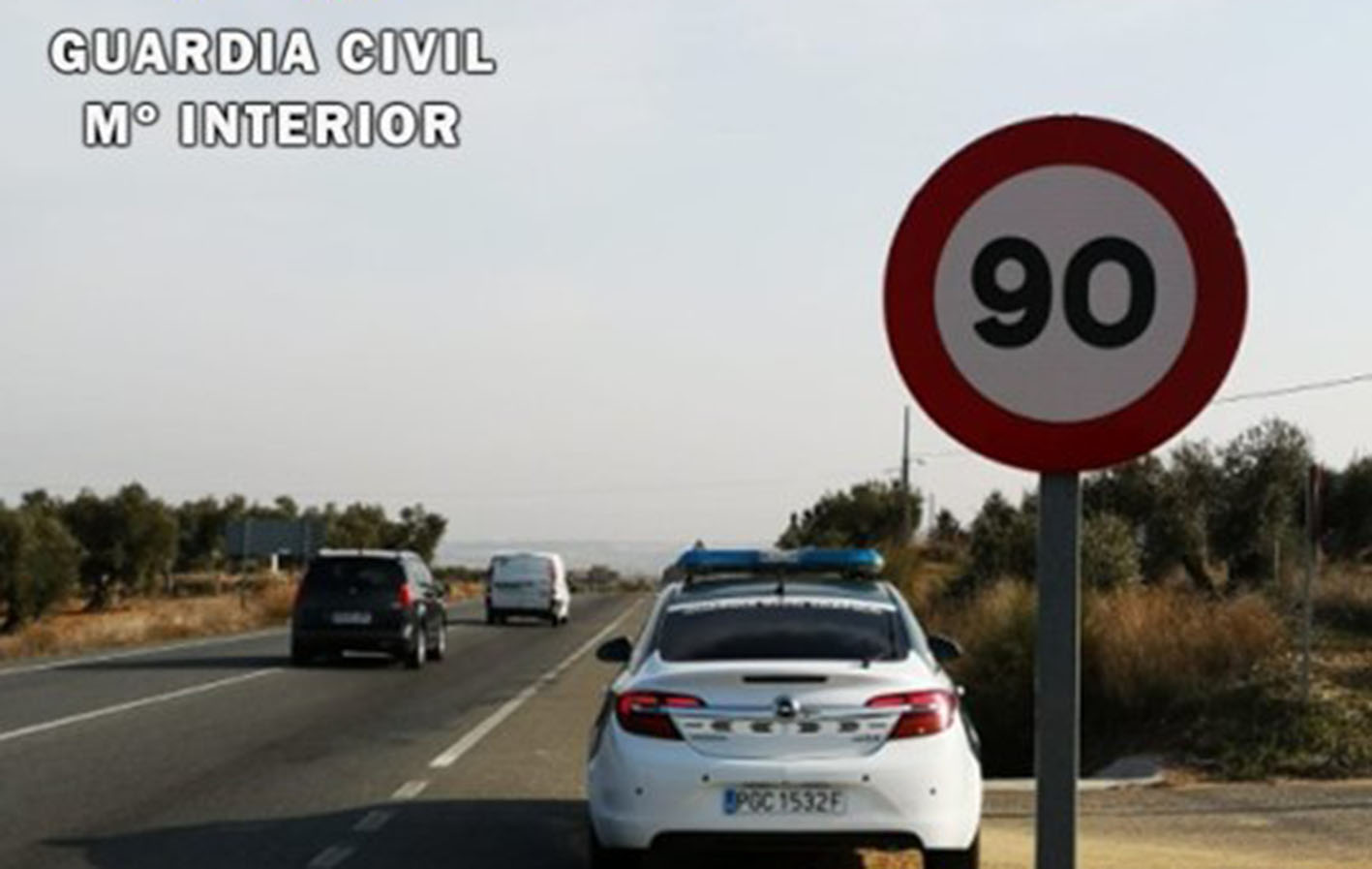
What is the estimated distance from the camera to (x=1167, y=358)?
3986 mm

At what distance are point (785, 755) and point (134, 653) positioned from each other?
28342 mm

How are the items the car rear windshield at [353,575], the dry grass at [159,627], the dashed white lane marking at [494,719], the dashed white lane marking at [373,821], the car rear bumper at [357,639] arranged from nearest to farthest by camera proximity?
the dashed white lane marking at [373,821]
the dashed white lane marking at [494,719]
the car rear bumper at [357,639]
the car rear windshield at [353,575]
the dry grass at [159,627]

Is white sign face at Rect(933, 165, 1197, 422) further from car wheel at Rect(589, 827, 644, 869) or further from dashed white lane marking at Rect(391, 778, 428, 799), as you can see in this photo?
dashed white lane marking at Rect(391, 778, 428, 799)

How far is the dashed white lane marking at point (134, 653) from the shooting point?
31.0 meters

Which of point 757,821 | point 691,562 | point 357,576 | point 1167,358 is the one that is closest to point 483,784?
point 691,562

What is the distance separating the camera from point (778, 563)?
12.3 meters

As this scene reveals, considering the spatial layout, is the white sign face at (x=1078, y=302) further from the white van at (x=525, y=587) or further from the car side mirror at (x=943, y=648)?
the white van at (x=525, y=587)

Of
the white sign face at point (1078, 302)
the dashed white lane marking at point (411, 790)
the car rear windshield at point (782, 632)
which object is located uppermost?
the white sign face at point (1078, 302)

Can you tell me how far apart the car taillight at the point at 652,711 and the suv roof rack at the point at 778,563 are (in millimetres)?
2132

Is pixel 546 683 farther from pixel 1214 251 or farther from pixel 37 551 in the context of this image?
pixel 37 551

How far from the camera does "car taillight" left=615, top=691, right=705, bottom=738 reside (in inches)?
390

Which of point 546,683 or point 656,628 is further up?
point 656,628

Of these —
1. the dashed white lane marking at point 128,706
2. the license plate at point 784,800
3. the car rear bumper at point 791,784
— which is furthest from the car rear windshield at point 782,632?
the dashed white lane marking at point 128,706

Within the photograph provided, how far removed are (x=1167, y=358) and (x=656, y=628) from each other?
23.0ft
